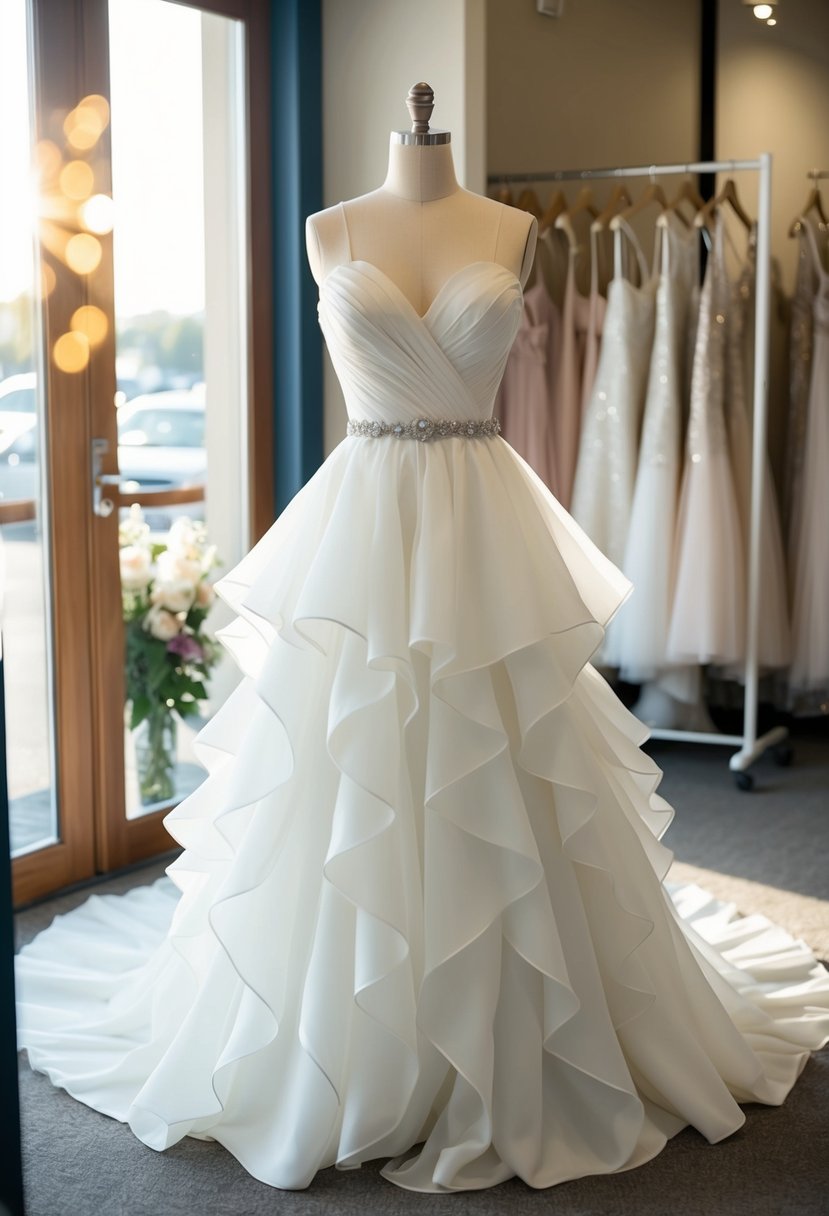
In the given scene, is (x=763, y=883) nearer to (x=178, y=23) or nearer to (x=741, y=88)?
(x=178, y=23)

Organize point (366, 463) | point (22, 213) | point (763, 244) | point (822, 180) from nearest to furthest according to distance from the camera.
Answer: point (366, 463)
point (22, 213)
point (763, 244)
point (822, 180)

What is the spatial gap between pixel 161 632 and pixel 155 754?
0.35 m

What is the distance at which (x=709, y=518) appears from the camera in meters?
4.19

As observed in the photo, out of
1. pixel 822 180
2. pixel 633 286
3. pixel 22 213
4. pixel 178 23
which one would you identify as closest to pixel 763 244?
pixel 633 286

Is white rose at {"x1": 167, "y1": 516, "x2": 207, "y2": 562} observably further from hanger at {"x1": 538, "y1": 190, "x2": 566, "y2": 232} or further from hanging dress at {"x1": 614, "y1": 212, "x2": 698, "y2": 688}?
hanger at {"x1": 538, "y1": 190, "x2": 566, "y2": 232}

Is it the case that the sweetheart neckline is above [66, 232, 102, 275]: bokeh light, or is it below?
below

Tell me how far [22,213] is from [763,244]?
2.17m

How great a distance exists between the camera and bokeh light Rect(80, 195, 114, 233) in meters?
3.29

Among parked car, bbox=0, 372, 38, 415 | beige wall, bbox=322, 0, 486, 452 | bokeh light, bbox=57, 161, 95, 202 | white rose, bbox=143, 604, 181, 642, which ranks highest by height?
beige wall, bbox=322, 0, 486, 452

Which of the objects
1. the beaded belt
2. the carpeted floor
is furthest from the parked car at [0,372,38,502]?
the carpeted floor

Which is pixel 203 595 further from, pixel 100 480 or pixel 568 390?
pixel 568 390

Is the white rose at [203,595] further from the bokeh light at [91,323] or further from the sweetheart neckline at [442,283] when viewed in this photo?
the sweetheart neckline at [442,283]

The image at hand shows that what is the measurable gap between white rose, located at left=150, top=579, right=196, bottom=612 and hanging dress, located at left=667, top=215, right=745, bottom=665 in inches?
62.2

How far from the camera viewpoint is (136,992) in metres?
2.60
